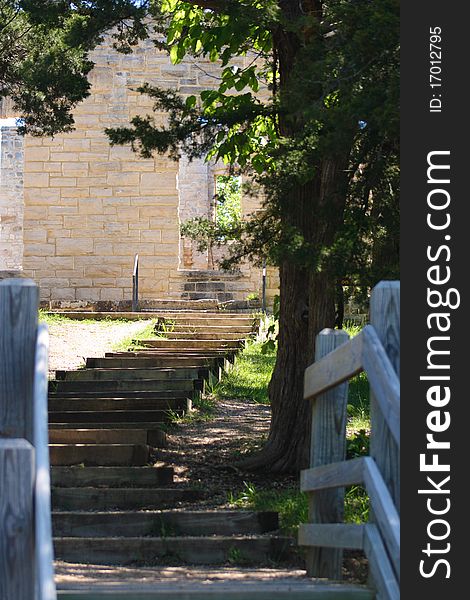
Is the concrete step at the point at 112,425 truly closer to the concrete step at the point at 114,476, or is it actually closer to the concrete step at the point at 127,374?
the concrete step at the point at 114,476

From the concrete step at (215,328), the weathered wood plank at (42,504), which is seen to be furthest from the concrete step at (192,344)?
the weathered wood plank at (42,504)

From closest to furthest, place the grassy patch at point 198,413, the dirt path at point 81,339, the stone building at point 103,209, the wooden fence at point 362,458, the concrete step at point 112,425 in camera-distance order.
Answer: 1. the wooden fence at point 362,458
2. the concrete step at point 112,425
3. the grassy patch at point 198,413
4. the dirt path at point 81,339
5. the stone building at point 103,209

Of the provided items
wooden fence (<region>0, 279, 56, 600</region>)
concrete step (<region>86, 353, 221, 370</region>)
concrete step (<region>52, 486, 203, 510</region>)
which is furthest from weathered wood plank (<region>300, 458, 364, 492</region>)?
concrete step (<region>86, 353, 221, 370</region>)

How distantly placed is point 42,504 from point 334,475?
1.81 metres

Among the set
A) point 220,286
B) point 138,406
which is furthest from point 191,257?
point 138,406

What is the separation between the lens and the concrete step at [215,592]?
313cm

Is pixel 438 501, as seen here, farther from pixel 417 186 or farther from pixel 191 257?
pixel 191 257

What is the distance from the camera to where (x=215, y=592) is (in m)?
3.17

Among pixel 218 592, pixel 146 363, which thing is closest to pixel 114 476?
pixel 218 592

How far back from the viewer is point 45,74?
843 centimetres

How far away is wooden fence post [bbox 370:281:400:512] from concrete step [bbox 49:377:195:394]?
21.0 ft

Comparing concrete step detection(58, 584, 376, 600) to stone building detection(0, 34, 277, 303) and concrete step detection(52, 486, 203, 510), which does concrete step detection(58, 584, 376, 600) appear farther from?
stone building detection(0, 34, 277, 303)

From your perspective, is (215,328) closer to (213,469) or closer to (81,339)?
(81,339)

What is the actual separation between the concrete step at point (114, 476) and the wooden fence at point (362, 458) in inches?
105
